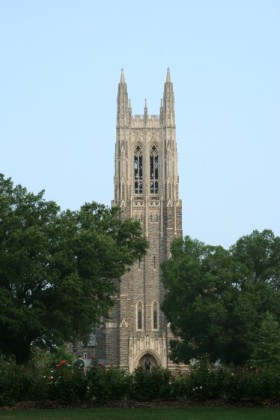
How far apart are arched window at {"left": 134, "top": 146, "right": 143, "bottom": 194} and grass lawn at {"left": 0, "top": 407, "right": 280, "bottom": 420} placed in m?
71.2

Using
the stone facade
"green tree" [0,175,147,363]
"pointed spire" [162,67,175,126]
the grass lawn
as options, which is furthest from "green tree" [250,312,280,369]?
"pointed spire" [162,67,175,126]

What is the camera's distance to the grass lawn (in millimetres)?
27172

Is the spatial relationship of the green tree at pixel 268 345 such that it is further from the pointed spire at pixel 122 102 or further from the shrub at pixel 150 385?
the pointed spire at pixel 122 102

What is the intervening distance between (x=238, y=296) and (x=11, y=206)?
22569 mm

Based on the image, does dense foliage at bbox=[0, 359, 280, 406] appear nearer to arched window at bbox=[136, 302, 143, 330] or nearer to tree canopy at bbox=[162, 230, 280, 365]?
tree canopy at bbox=[162, 230, 280, 365]

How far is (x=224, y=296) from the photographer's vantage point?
63562mm

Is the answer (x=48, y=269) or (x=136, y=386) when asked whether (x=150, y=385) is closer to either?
(x=136, y=386)

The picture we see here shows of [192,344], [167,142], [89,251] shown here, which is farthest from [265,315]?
[167,142]

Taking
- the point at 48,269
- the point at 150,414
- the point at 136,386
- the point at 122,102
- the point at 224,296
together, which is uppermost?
the point at 122,102

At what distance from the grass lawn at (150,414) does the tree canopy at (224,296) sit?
1243 inches

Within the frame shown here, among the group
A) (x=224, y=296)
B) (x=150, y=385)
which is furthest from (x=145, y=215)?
(x=150, y=385)

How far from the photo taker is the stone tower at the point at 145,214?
94.9m

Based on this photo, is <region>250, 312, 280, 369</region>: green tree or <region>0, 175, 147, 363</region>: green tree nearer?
<region>0, 175, 147, 363</region>: green tree

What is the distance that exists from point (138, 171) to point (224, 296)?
3914 centimetres
